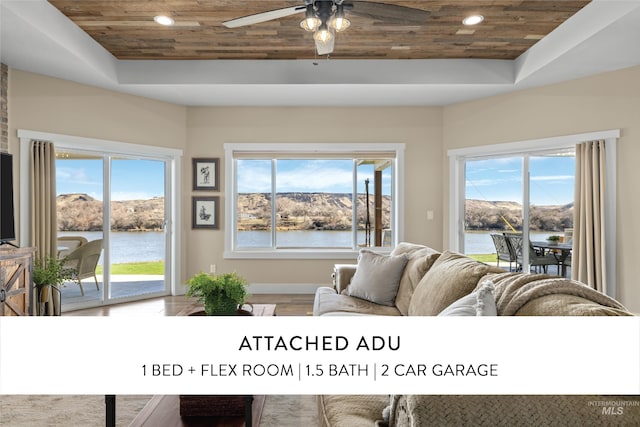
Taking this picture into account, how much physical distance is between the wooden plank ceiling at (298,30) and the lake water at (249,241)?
2074 mm

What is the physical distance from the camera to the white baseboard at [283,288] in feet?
17.0

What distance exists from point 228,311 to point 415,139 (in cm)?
367

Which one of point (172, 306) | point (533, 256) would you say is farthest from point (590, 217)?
point (172, 306)

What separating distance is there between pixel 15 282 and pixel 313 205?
3285 millimetres

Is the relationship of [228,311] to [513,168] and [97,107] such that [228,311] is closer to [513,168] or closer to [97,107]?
[97,107]

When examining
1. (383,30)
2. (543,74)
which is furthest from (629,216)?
(383,30)

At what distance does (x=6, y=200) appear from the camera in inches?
127

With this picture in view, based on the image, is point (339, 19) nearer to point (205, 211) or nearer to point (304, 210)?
point (304, 210)

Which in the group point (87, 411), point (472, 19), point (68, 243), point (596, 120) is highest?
point (472, 19)

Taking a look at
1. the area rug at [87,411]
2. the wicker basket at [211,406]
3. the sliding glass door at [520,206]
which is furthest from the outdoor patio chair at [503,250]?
the wicker basket at [211,406]

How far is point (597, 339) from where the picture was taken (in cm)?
112

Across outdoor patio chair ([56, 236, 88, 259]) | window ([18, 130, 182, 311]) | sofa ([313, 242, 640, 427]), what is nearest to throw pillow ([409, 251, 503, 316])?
sofa ([313, 242, 640, 427])

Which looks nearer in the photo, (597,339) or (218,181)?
(597,339)

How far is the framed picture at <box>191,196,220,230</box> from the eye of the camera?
17.0 ft
